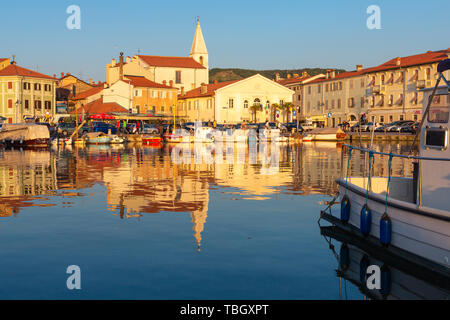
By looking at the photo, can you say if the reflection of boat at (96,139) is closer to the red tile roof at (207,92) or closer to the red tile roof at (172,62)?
the red tile roof at (207,92)

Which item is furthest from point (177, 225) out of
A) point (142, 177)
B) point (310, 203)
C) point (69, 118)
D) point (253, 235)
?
point (69, 118)

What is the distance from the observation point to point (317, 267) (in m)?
12.2

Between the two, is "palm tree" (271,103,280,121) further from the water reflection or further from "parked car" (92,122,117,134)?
the water reflection

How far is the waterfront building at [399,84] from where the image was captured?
86125 millimetres

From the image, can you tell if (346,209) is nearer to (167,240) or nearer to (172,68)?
(167,240)

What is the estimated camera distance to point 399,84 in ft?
303

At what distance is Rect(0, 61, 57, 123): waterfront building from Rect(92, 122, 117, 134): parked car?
59.2ft

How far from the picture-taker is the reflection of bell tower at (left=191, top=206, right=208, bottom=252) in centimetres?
1466

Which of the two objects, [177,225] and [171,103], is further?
[171,103]

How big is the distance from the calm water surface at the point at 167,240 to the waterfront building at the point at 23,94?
7887cm

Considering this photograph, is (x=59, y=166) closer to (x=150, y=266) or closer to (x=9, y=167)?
(x=9, y=167)

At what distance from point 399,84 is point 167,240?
84733mm

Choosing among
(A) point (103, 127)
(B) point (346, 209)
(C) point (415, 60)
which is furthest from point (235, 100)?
(B) point (346, 209)

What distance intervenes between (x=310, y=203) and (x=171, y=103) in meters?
95.0
